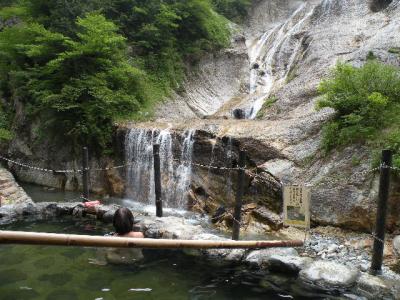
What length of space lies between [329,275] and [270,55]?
17.0 m

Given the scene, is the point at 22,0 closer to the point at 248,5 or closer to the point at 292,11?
the point at 248,5

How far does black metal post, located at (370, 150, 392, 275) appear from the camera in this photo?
5559 mm

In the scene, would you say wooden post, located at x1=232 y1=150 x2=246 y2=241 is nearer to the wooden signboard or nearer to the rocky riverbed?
the rocky riverbed

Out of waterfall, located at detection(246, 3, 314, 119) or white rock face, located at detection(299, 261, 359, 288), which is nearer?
white rock face, located at detection(299, 261, 359, 288)

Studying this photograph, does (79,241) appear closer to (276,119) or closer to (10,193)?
(10,193)

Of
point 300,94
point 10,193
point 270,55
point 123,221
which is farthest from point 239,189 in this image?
point 270,55

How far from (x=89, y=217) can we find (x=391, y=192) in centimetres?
659

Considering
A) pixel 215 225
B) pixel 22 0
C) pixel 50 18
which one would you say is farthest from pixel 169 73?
pixel 215 225

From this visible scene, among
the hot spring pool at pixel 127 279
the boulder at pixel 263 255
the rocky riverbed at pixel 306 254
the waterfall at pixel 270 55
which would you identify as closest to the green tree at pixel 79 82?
the rocky riverbed at pixel 306 254

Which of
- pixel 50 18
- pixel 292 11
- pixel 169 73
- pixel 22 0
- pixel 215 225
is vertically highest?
pixel 292 11

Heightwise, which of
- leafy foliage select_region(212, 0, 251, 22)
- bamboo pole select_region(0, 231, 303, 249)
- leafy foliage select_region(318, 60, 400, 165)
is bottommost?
bamboo pole select_region(0, 231, 303, 249)

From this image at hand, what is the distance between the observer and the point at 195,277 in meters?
5.78

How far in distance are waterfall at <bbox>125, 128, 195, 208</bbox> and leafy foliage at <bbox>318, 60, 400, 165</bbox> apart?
417cm

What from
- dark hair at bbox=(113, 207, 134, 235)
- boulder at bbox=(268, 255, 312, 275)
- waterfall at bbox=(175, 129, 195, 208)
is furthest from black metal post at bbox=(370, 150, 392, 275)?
waterfall at bbox=(175, 129, 195, 208)
